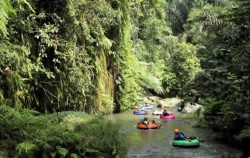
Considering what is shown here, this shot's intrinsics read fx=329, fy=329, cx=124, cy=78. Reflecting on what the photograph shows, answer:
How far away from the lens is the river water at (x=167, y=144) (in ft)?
29.0

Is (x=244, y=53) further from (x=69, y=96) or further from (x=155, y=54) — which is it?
(x=155, y=54)

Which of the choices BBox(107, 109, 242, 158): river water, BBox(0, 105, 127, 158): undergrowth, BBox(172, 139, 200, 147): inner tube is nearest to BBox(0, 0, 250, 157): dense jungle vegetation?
BBox(0, 105, 127, 158): undergrowth

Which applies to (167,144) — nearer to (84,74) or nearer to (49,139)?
(84,74)

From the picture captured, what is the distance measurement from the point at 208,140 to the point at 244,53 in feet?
13.9

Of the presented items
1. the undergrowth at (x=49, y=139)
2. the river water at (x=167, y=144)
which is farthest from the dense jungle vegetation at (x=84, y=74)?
the river water at (x=167, y=144)

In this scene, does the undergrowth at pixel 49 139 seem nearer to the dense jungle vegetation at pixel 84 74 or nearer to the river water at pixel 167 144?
the dense jungle vegetation at pixel 84 74

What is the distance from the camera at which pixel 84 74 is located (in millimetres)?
12156

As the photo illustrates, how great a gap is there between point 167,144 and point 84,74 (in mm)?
4097

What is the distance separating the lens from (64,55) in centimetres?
1130

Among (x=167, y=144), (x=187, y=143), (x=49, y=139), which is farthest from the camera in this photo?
(x=167, y=144)

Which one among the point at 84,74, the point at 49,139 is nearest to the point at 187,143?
the point at 84,74

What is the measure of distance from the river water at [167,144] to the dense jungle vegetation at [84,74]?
55cm

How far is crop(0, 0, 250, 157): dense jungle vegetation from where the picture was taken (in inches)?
220

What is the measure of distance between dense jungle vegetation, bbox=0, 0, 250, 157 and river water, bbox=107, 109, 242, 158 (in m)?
0.55
